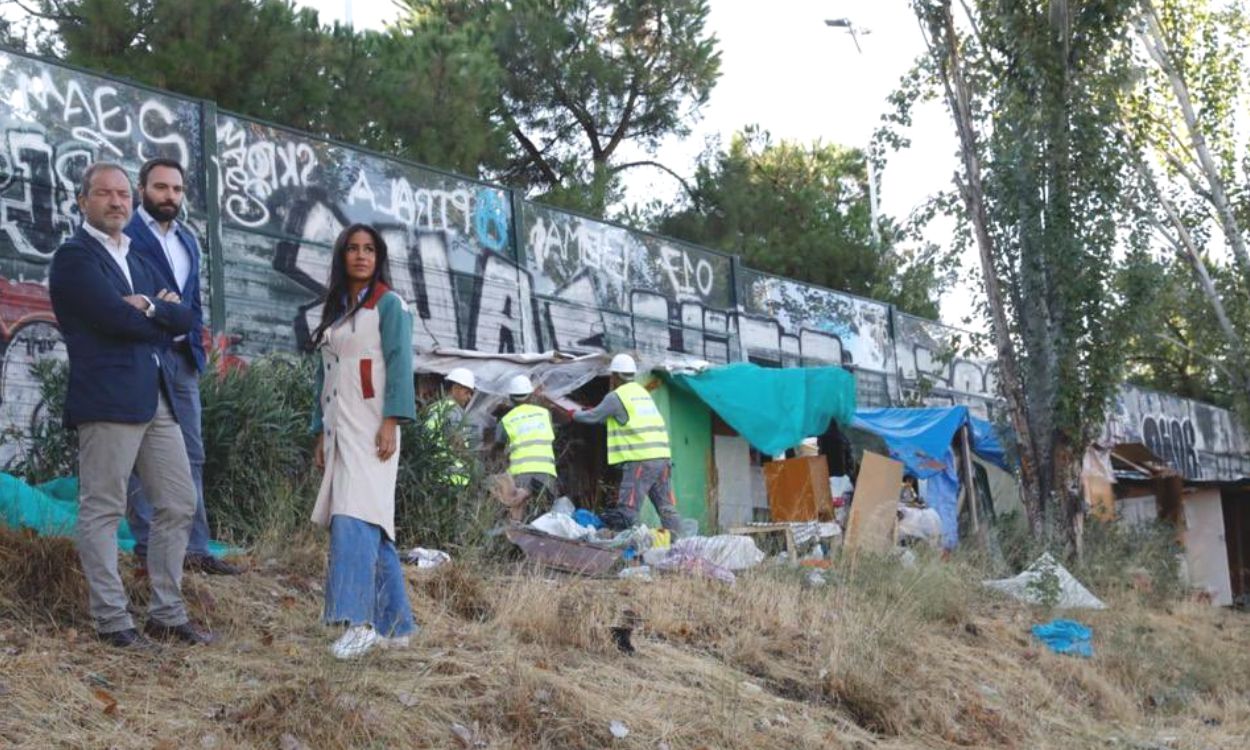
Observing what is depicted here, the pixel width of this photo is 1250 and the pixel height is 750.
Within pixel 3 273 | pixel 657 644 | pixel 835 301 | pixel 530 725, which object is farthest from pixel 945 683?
pixel 835 301

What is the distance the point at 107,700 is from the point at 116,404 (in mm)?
1187

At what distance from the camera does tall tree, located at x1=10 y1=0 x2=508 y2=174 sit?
19.2m

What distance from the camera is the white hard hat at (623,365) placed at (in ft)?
46.2

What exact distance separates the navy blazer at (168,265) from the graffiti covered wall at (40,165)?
4.78 metres

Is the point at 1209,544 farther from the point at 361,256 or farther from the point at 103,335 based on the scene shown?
the point at 103,335

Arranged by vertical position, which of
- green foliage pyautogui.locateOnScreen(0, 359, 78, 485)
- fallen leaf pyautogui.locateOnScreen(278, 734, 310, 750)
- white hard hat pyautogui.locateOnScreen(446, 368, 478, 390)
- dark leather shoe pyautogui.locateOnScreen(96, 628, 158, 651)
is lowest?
fallen leaf pyautogui.locateOnScreen(278, 734, 310, 750)

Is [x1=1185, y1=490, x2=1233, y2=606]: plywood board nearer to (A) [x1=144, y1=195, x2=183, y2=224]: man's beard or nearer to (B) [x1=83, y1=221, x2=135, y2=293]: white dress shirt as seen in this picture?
(A) [x1=144, y1=195, x2=183, y2=224]: man's beard

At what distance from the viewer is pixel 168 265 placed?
702cm

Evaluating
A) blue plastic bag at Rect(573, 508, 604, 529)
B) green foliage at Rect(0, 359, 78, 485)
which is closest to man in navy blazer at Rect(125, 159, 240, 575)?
green foliage at Rect(0, 359, 78, 485)

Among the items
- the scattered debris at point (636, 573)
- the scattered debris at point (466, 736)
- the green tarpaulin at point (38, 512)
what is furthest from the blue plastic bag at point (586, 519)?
the scattered debris at point (466, 736)

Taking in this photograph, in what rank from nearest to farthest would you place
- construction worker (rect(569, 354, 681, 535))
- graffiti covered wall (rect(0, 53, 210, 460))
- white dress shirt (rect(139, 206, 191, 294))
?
white dress shirt (rect(139, 206, 191, 294))
graffiti covered wall (rect(0, 53, 210, 460))
construction worker (rect(569, 354, 681, 535))

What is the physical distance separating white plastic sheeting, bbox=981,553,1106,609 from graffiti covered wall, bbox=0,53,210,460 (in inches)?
319

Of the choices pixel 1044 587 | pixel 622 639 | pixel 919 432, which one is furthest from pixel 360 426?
pixel 919 432

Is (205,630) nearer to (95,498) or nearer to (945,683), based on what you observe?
(95,498)
